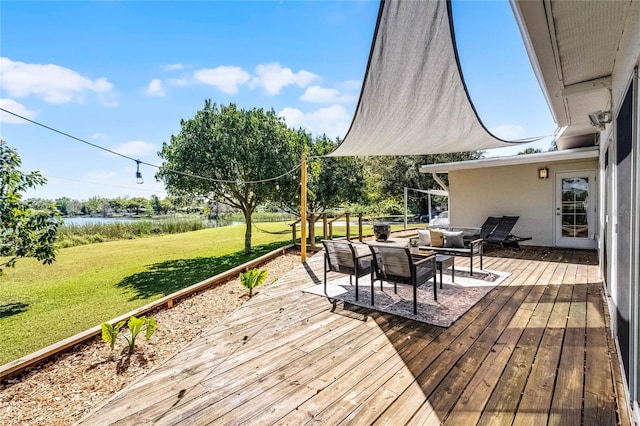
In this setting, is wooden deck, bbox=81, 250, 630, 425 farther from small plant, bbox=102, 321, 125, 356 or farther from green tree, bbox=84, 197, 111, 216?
green tree, bbox=84, 197, 111, 216

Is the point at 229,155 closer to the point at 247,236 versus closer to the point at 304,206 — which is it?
the point at 247,236

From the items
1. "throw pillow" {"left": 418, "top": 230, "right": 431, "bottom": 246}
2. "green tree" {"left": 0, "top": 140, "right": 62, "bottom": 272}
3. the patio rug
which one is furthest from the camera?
"throw pillow" {"left": 418, "top": 230, "right": 431, "bottom": 246}

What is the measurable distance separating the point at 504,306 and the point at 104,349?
4739 millimetres

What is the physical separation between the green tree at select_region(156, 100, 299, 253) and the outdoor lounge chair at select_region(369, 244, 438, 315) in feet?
19.6

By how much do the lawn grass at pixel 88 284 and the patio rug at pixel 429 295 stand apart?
356 centimetres

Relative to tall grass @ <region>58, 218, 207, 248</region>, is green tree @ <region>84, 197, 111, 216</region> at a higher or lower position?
higher

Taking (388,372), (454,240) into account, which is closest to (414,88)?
(388,372)

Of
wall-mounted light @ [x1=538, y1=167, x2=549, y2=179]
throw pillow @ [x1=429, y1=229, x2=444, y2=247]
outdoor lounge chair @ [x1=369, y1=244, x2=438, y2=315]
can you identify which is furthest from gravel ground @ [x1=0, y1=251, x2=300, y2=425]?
wall-mounted light @ [x1=538, y1=167, x2=549, y2=179]

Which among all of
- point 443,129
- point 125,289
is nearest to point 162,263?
point 125,289

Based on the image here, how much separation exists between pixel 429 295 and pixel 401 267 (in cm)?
92

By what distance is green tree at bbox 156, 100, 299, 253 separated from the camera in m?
9.30

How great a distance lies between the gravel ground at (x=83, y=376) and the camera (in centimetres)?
224

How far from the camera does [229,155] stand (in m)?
9.37

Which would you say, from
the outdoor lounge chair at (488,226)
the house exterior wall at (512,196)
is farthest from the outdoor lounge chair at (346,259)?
the house exterior wall at (512,196)
